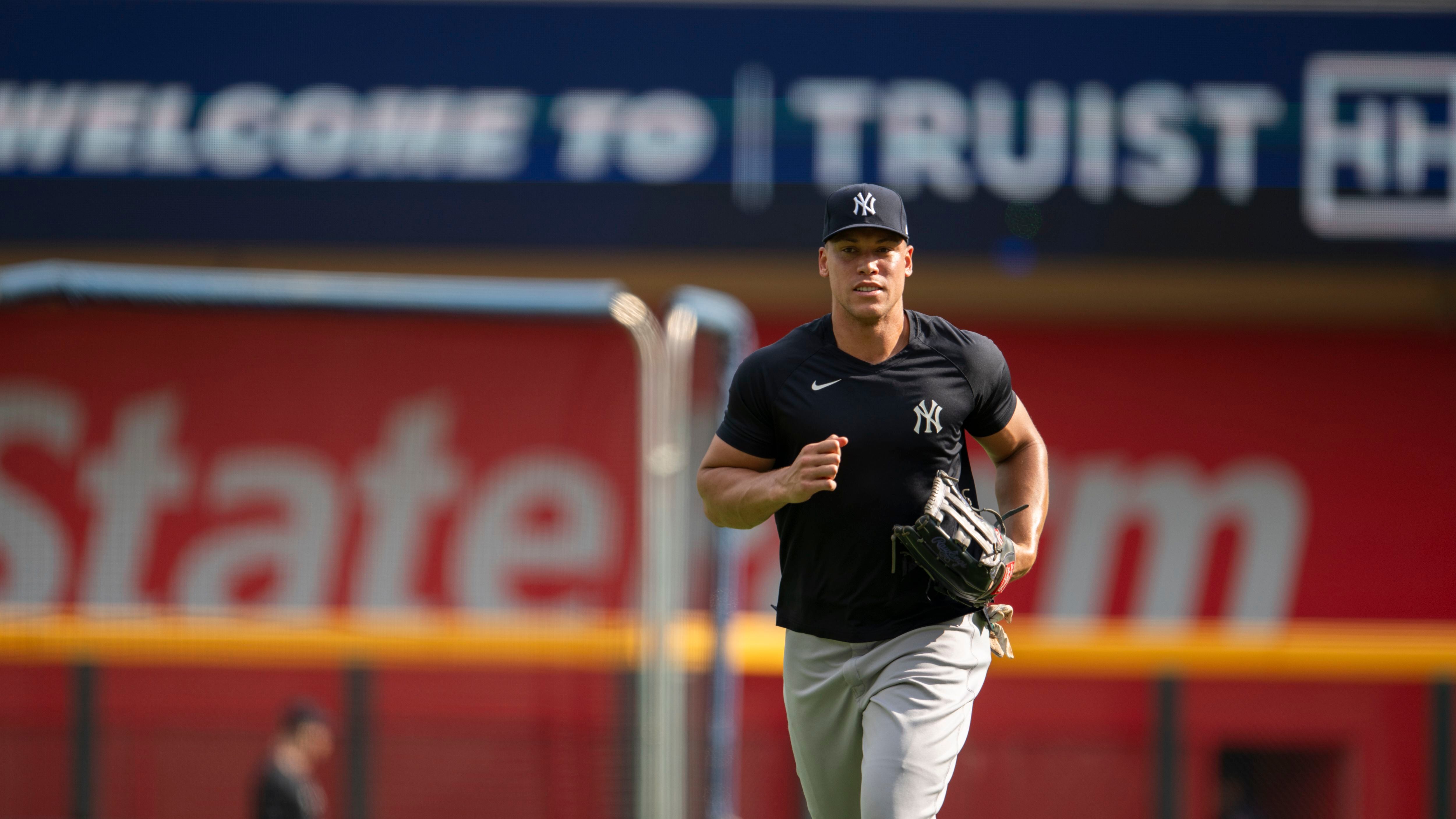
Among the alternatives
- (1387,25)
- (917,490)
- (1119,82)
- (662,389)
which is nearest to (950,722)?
(917,490)

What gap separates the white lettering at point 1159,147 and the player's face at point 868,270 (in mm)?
6259

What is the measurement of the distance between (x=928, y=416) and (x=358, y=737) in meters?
4.94

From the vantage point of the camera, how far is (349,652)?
7.50 metres

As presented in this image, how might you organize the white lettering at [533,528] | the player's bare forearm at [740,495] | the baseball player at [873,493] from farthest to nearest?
1. the white lettering at [533,528]
2. the baseball player at [873,493]
3. the player's bare forearm at [740,495]

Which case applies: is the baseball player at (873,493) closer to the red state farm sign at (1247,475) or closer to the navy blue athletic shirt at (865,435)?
the navy blue athletic shirt at (865,435)

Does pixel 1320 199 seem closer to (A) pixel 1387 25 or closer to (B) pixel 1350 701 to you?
(A) pixel 1387 25

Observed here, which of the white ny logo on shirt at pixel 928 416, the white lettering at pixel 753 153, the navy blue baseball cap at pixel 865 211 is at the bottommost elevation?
the white ny logo on shirt at pixel 928 416

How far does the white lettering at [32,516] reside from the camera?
5.99 meters

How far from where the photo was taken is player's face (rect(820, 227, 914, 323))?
10.6ft

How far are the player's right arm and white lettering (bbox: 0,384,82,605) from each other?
11.5 ft

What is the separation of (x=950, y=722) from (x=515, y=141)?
6.41 m

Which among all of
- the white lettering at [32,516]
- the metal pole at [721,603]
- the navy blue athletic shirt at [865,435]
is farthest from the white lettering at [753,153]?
the navy blue athletic shirt at [865,435]

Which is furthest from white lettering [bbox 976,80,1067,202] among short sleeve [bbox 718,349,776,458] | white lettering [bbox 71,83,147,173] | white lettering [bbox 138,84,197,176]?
short sleeve [bbox 718,349,776,458]

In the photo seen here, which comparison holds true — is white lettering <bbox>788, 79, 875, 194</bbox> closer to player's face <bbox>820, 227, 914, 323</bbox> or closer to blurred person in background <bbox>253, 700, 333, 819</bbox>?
blurred person in background <bbox>253, 700, 333, 819</bbox>
